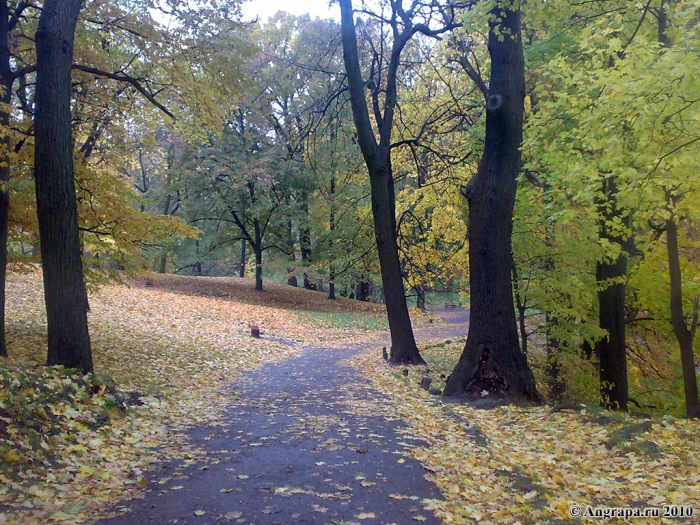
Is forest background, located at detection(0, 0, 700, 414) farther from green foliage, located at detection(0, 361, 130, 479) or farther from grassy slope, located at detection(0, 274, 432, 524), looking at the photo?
green foliage, located at detection(0, 361, 130, 479)

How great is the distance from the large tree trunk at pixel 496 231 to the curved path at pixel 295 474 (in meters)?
1.63

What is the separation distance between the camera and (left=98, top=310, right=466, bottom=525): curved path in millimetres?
3662

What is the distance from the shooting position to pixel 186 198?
92.6ft

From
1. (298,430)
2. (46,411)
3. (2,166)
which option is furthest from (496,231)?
(2,166)

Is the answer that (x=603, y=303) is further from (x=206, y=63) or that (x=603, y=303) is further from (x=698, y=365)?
(x=206, y=63)

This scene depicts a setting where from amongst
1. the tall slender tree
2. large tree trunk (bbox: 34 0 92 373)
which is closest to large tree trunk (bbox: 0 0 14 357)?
large tree trunk (bbox: 34 0 92 373)

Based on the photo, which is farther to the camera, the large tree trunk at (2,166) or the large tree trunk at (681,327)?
the large tree trunk at (2,166)

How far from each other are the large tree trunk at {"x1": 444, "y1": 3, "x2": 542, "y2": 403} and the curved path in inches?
64.0

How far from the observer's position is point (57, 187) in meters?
6.57

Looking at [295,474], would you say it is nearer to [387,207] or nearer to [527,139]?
[527,139]

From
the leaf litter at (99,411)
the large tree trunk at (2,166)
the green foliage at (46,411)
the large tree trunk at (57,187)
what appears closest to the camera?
the leaf litter at (99,411)

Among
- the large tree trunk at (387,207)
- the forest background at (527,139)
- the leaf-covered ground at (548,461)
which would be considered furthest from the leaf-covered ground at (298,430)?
the forest background at (527,139)

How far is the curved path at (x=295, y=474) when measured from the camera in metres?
3.66

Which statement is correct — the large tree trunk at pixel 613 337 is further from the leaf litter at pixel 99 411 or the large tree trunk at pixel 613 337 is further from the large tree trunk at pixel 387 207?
the leaf litter at pixel 99 411
